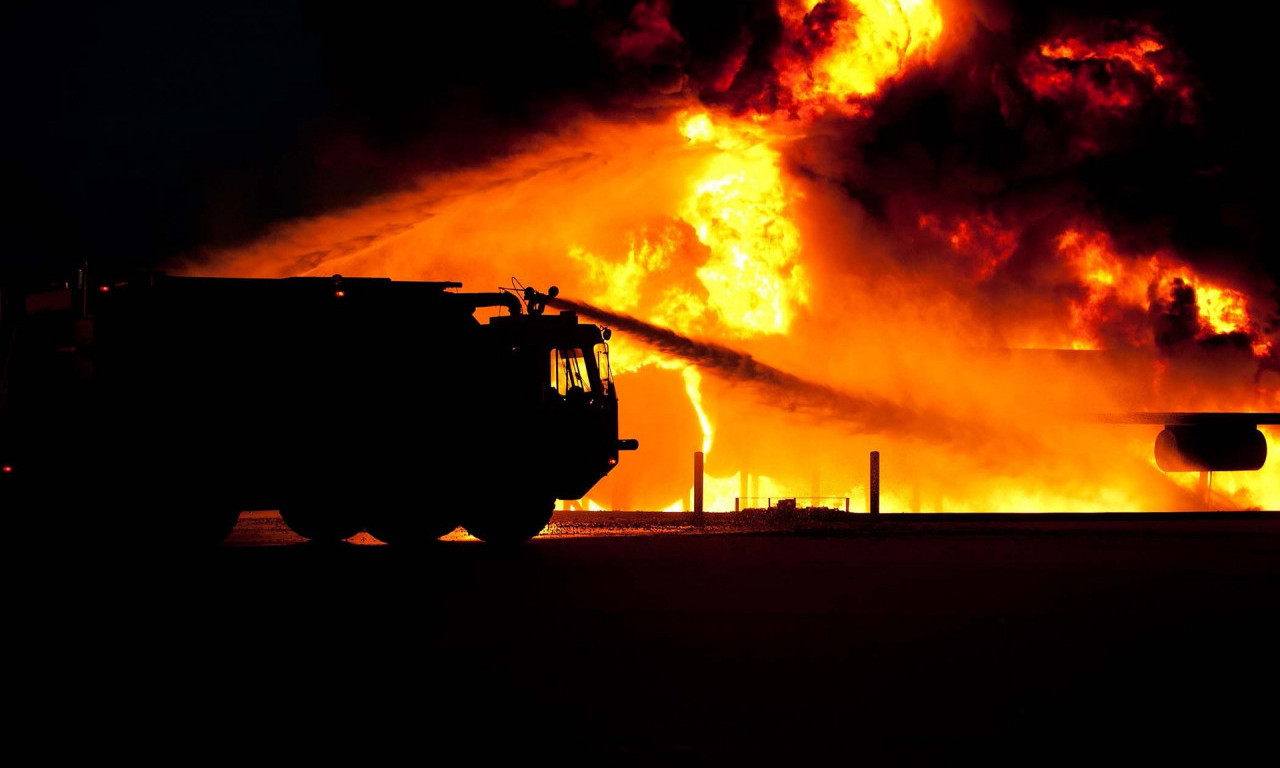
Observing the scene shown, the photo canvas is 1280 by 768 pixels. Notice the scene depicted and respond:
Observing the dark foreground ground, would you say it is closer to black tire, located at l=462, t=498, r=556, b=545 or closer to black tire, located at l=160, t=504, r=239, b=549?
black tire, located at l=160, t=504, r=239, b=549

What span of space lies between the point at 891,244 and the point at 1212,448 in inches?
377

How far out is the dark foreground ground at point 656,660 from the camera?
6.98 metres

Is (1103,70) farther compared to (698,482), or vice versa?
(1103,70)

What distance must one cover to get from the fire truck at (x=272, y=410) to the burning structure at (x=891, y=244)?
1219 cm

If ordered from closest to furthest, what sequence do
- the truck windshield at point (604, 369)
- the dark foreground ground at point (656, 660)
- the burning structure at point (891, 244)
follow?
1. the dark foreground ground at point (656, 660)
2. the truck windshield at point (604, 369)
3. the burning structure at point (891, 244)

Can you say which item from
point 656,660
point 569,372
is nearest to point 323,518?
point 569,372

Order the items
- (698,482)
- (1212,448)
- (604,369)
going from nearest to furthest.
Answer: (604,369) < (698,482) < (1212,448)

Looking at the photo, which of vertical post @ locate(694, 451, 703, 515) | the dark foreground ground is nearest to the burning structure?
vertical post @ locate(694, 451, 703, 515)

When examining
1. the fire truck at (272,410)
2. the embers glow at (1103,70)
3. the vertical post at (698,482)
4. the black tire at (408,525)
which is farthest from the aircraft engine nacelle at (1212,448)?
the black tire at (408,525)

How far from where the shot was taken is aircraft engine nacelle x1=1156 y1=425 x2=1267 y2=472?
2828 cm

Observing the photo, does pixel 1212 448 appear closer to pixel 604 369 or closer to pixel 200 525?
pixel 604 369

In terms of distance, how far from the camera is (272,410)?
17453mm

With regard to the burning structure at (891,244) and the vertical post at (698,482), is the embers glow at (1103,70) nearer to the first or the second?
the burning structure at (891,244)

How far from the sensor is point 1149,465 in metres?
32.3
